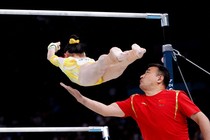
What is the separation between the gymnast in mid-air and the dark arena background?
5.00 metres

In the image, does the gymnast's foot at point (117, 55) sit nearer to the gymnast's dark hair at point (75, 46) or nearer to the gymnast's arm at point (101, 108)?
the gymnast's arm at point (101, 108)

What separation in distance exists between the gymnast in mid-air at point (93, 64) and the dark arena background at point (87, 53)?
5003 millimetres

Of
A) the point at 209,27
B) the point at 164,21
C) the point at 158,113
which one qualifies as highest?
the point at 209,27

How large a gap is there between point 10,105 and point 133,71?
109 inches

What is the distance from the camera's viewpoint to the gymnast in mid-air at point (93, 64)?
4268 mm

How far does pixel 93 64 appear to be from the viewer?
463 centimetres

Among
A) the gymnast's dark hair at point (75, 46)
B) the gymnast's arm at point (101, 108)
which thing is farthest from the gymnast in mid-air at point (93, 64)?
the gymnast's arm at point (101, 108)

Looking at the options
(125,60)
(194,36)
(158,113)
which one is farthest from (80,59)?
(194,36)

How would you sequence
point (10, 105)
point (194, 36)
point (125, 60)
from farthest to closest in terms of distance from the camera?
point (194, 36)
point (10, 105)
point (125, 60)

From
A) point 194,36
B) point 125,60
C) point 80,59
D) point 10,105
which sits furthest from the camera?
point 194,36

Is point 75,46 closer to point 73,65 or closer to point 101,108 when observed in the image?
point 73,65

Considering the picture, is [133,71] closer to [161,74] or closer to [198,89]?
[198,89]

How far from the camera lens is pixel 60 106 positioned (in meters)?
10.3

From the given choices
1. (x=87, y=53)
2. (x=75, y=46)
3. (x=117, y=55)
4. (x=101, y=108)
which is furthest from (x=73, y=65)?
(x=87, y=53)
